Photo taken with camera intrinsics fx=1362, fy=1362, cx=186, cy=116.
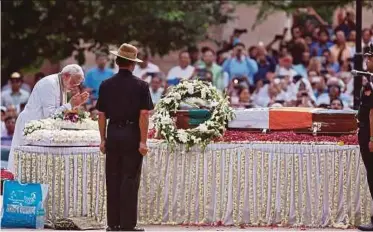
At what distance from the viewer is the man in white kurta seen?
53.1 feet

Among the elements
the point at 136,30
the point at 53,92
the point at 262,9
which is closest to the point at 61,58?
the point at 136,30

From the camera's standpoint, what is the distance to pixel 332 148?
611 inches

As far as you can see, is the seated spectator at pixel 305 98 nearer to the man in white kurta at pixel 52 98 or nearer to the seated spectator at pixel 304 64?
the seated spectator at pixel 304 64

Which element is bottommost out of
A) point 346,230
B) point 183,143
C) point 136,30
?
point 346,230

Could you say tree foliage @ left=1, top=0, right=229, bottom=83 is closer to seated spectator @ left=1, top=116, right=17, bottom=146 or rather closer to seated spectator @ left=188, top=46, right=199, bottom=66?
seated spectator @ left=188, top=46, right=199, bottom=66

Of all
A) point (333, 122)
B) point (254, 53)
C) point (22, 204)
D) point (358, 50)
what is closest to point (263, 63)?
point (254, 53)

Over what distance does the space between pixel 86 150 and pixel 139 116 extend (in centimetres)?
158

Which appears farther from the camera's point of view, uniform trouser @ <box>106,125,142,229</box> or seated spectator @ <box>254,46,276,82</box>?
seated spectator @ <box>254,46,276,82</box>

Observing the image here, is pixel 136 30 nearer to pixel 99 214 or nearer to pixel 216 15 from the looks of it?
pixel 216 15

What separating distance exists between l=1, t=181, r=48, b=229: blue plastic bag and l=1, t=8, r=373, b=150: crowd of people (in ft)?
23.9

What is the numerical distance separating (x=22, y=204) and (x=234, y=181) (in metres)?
2.42

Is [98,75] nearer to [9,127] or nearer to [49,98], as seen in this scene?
[9,127]

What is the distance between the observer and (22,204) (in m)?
15.3

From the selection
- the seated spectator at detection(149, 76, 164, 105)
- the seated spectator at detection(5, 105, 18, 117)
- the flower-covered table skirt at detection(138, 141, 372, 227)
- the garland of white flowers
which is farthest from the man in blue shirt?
the flower-covered table skirt at detection(138, 141, 372, 227)
